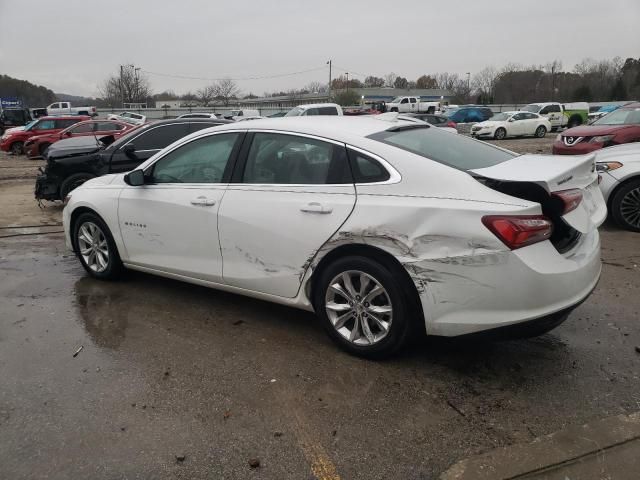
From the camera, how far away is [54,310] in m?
4.58

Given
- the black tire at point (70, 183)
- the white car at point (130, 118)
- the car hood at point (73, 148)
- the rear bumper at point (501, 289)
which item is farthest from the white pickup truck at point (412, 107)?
the rear bumper at point (501, 289)

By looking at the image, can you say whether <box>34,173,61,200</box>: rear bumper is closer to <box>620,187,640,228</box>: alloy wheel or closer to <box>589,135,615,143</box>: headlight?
<box>620,187,640,228</box>: alloy wheel

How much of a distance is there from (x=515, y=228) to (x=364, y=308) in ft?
3.53

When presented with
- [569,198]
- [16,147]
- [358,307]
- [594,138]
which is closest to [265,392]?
[358,307]

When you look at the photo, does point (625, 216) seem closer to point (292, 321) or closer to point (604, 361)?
point (604, 361)

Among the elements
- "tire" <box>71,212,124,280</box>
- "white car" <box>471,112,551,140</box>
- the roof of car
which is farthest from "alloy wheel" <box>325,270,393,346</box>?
"white car" <box>471,112,551,140</box>

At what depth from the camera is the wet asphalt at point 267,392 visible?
8.45ft

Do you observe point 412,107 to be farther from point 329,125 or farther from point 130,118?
point 329,125

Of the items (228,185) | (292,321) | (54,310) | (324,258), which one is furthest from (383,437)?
(54,310)

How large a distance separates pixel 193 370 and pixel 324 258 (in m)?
1.16

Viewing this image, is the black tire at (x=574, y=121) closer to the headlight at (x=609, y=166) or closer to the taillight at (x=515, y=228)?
the headlight at (x=609, y=166)

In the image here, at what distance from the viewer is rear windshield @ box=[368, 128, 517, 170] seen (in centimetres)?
343

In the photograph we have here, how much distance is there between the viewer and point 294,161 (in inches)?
148

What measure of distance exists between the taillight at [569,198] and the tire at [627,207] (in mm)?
4261
